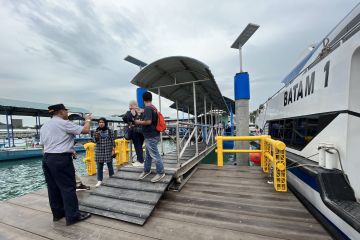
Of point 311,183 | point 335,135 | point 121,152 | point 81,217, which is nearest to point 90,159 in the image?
point 121,152

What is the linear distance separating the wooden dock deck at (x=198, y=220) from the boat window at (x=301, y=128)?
1377mm

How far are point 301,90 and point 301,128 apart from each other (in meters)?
0.92

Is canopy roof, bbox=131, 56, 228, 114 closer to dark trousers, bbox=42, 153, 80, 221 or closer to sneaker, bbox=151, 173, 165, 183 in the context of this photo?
sneaker, bbox=151, 173, 165, 183

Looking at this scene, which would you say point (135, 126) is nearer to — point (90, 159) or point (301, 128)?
point (90, 159)

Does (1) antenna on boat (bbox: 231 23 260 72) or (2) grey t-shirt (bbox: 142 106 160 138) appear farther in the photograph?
→ (1) antenna on boat (bbox: 231 23 260 72)

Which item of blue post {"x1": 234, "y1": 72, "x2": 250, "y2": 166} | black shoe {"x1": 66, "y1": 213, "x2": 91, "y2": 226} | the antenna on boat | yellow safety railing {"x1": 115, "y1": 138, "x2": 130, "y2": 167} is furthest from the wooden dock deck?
→ the antenna on boat

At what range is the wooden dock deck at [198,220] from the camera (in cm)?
274

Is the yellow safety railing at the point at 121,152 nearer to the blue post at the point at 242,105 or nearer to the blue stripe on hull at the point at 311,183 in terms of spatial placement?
the blue post at the point at 242,105

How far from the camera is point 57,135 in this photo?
3.06 meters

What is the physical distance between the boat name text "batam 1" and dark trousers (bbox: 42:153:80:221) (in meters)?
4.57

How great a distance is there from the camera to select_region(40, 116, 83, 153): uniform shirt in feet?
9.95

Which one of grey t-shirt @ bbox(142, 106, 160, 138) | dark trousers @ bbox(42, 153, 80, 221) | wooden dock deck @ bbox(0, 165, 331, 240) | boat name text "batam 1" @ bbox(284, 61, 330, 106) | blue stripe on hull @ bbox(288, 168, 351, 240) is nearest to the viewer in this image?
blue stripe on hull @ bbox(288, 168, 351, 240)

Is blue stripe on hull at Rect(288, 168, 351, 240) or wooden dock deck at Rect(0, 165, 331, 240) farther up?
blue stripe on hull at Rect(288, 168, 351, 240)

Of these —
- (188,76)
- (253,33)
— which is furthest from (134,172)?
(253,33)
